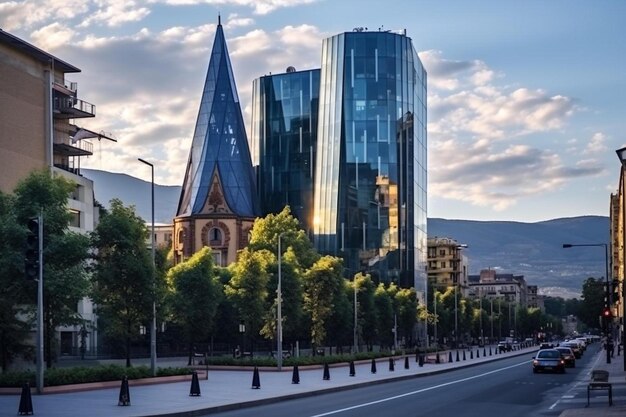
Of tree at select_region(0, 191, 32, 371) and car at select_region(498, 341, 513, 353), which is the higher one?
tree at select_region(0, 191, 32, 371)

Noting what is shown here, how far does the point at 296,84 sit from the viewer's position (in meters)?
155

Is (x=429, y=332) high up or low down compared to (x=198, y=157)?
down

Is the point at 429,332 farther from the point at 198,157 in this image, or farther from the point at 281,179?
the point at 198,157

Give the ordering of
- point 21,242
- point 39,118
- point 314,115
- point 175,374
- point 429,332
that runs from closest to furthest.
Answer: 1. point 21,242
2. point 175,374
3. point 39,118
4. point 314,115
5. point 429,332

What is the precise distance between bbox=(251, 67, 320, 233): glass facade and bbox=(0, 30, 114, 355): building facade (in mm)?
54839

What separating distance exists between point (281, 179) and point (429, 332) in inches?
1436

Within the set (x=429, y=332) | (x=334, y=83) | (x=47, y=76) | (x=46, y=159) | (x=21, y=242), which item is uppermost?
(x=334, y=83)

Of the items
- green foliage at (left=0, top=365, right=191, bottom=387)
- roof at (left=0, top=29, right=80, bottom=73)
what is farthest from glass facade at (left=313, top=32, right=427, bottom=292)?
green foliage at (left=0, top=365, right=191, bottom=387)

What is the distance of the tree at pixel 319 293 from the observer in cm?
8381

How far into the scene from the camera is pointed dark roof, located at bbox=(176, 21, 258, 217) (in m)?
136

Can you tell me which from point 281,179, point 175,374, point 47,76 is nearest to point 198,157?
point 281,179

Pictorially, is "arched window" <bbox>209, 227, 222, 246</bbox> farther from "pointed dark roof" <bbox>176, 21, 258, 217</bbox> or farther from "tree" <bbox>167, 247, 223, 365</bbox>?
"tree" <bbox>167, 247, 223, 365</bbox>

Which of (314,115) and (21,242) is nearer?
(21,242)

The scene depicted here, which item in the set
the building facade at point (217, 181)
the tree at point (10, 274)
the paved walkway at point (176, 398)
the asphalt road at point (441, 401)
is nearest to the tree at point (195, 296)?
the paved walkway at point (176, 398)
